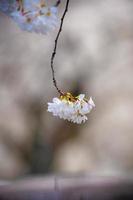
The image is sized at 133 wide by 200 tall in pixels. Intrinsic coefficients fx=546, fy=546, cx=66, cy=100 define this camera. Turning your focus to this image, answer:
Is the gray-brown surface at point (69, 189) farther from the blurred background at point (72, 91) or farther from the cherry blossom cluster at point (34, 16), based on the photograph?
the blurred background at point (72, 91)

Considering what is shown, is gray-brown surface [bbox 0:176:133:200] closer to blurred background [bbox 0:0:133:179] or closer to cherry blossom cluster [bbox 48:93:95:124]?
cherry blossom cluster [bbox 48:93:95:124]

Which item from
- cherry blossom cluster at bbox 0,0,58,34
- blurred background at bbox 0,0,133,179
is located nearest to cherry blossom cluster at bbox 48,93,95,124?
cherry blossom cluster at bbox 0,0,58,34

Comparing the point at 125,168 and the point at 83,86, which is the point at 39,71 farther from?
the point at 125,168


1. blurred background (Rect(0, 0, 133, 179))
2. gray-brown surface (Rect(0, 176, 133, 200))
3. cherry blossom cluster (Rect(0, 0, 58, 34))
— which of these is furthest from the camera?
blurred background (Rect(0, 0, 133, 179))

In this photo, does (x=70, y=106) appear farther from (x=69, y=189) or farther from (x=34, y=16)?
(x=69, y=189)

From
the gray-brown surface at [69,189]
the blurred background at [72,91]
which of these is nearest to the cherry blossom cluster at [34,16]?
the gray-brown surface at [69,189]

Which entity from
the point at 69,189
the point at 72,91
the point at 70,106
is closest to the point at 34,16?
the point at 70,106
